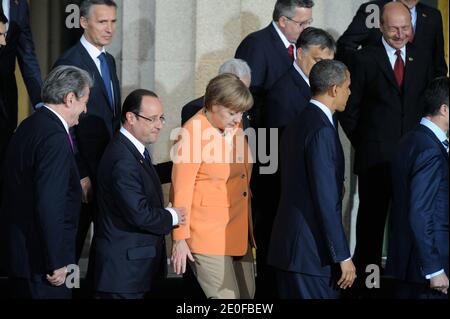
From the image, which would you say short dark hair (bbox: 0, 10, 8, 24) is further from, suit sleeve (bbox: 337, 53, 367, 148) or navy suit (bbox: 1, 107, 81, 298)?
suit sleeve (bbox: 337, 53, 367, 148)

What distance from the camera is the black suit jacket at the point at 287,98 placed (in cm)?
704

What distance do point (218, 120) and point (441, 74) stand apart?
7.13 feet

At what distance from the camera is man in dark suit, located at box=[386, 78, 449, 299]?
5.75 m

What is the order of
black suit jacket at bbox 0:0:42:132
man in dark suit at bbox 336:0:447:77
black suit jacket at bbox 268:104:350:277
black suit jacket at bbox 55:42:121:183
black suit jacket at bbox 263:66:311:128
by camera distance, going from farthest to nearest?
man in dark suit at bbox 336:0:447:77 → black suit jacket at bbox 0:0:42:132 → black suit jacket at bbox 263:66:311:128 → black suit jacket at bbox 55:42:121:183 → black suit jacket at bbox 268:104:350:277

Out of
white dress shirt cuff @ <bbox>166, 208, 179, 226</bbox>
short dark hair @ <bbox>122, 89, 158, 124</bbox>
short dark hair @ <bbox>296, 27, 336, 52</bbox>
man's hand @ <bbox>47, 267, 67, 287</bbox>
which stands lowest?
man's hand @ <bbox>47, 267, 67, 287</bbox>

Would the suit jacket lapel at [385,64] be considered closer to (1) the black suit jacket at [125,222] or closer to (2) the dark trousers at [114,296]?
(1) the black suit jacket at [125,222]

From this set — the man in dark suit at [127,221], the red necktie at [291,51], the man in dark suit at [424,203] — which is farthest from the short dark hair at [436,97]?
the red necktie at [291,51]

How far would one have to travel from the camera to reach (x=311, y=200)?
232 inches

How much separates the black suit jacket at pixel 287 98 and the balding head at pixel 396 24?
78 centimetres

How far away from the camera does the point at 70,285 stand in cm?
612

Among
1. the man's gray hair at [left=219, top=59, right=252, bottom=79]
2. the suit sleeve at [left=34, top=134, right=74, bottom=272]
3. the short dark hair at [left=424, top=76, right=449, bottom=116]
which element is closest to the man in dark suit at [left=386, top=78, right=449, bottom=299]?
the short dark hair at [left=424, top=76, right=449, bottom=116]

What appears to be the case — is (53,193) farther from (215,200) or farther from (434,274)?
(434,274)

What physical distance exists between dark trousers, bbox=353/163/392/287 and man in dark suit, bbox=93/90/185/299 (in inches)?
69.3

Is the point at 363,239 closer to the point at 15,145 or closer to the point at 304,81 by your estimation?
the point at 304,81
